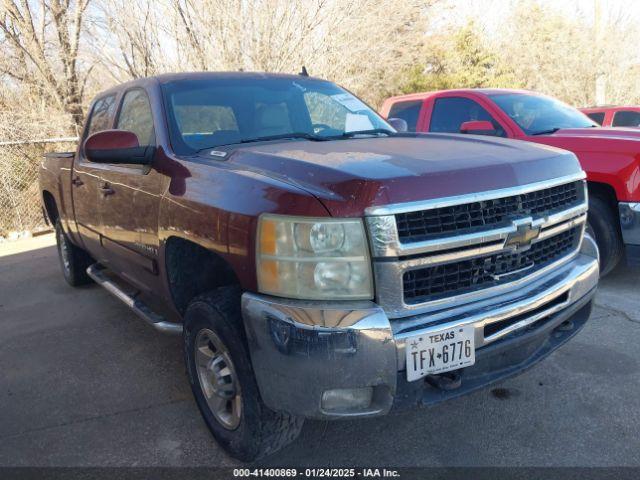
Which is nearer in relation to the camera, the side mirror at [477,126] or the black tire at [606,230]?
the black tire at [606,230]

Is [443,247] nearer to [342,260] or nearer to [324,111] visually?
[342,260]

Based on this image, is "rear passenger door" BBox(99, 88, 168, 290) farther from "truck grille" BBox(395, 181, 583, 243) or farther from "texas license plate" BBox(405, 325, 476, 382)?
"texas license plate" BBox(405, 325, 476, 382)

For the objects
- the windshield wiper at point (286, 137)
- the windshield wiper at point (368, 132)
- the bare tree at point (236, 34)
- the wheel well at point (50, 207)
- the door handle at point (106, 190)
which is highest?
the bare tree at point (236, 34)

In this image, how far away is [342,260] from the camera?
2076 millimetres

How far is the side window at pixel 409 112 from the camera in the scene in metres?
6.78

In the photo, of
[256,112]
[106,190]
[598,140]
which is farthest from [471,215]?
[598,140]

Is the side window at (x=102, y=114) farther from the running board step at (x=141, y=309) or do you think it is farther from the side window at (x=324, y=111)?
the side window at (x=324, y=111)

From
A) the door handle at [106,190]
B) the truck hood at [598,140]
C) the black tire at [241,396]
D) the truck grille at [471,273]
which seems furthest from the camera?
the truck hood at [598,140]

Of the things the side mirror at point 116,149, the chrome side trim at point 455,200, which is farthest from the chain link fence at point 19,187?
the chrome side trim at point 455,200

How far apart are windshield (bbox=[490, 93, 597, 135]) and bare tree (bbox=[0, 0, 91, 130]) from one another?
9781mm

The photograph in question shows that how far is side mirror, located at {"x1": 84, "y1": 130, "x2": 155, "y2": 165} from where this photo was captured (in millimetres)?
3029

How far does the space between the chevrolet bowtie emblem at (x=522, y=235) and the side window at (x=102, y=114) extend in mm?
3080

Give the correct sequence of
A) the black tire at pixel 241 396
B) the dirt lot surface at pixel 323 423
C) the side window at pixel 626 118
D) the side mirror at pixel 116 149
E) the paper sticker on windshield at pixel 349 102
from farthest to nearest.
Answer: the side window at pixel 626 118
the paper sticker on windshield at pixel 349 102
the side mirror at pixel 116 149
the dirt lot surface at pixel 323 423
the black tire at pixel 241 396

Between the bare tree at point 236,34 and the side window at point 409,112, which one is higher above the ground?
the bare tree at point 236,34
